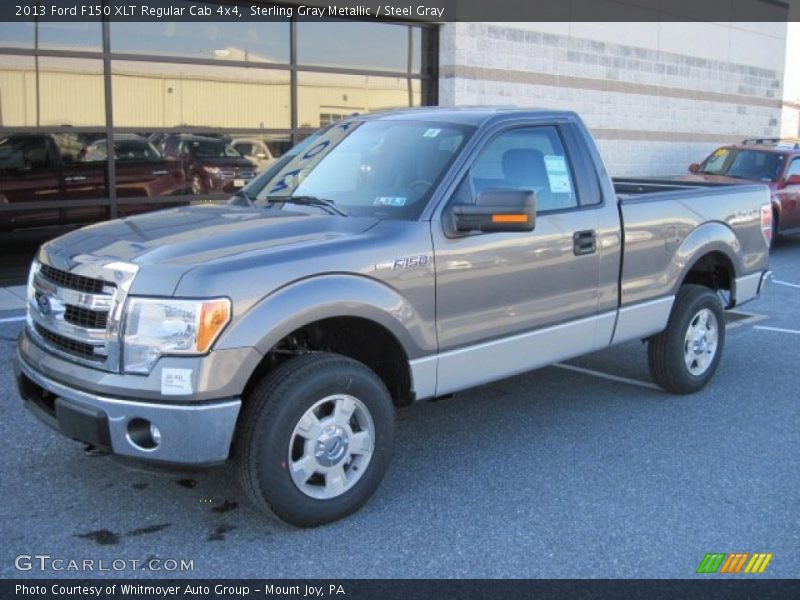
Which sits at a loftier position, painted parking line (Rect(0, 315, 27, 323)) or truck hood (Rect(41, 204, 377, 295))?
truck hood (Rect(41, 204, 377, 295))

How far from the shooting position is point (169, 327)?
3.51 m

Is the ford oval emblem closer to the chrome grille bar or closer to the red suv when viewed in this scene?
the chrome grille bar

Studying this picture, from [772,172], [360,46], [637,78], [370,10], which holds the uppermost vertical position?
[370,10]

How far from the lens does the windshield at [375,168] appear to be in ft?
14.7

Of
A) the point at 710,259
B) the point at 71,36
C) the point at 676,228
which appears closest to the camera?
the point at 676,228

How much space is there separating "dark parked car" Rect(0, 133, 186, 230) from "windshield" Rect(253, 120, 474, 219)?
6072 mm

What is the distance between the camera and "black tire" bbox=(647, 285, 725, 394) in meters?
5.91

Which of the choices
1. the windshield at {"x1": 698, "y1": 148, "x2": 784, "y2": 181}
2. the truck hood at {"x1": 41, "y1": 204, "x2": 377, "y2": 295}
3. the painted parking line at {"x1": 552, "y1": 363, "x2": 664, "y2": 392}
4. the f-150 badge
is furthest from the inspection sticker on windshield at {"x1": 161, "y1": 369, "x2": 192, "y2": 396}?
the windshield at {"x1": 698, "y1": 148, "x2": 784, "y2": 181}

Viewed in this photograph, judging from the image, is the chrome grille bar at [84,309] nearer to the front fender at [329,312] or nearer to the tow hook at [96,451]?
the tow hook at [96,451]

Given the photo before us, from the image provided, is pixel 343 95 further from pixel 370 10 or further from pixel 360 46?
pixel 370 10

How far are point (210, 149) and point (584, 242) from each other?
7.97 m

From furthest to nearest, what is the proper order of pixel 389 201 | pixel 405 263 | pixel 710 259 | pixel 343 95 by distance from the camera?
pixel 343 95
pixel 710 259
pixel 389 201
pixel 405 263

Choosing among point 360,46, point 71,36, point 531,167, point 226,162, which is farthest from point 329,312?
point 360,46
